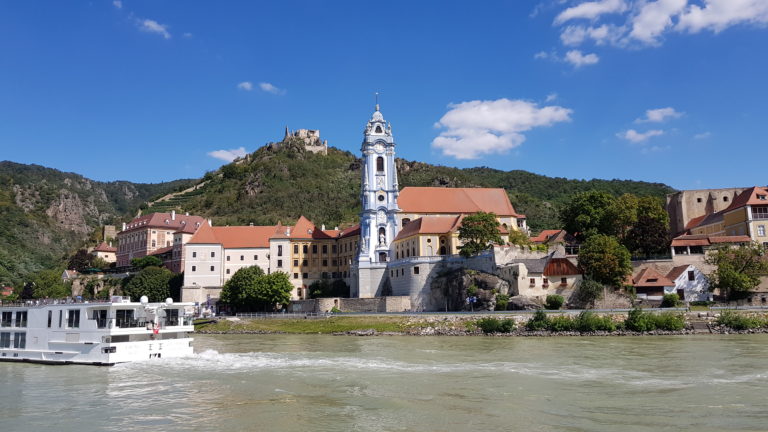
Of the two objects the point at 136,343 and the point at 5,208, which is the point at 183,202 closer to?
the point at 5,208

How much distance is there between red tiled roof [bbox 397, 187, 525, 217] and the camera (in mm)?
81812

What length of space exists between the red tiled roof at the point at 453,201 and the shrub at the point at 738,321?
3500 centimetres

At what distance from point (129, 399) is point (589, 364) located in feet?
72.9

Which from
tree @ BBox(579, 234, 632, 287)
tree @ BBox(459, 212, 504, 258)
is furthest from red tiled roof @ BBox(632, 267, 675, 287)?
tree @ BBox(459, 212, 504, 258)

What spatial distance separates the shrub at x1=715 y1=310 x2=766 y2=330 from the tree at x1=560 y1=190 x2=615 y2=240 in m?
19.4

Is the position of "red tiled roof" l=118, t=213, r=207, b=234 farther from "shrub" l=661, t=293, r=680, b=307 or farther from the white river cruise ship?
"shrub" l=661, t=293, r=680, b=307

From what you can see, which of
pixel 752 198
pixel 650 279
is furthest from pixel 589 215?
pixel 752 198

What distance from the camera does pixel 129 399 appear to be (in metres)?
24.6

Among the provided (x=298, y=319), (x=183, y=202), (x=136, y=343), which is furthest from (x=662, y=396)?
(x=183, y=202)

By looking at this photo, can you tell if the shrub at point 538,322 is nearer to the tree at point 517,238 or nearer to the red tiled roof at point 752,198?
the tree at point 517,238

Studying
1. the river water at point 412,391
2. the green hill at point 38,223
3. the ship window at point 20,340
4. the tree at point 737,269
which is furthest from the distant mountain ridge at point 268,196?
the river water at point 412,391

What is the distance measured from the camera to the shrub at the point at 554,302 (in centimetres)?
5759

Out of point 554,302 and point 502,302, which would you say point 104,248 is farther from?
point 554,302

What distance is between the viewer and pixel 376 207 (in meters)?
80.8
